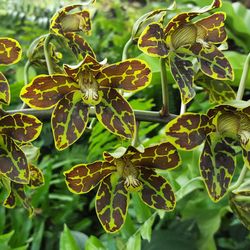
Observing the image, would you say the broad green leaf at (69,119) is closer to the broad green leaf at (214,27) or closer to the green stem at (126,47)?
the green stem at (126,47)

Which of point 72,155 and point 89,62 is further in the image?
point 72,155

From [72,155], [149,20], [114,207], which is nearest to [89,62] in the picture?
[149,20]

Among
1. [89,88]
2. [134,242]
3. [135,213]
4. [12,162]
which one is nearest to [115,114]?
[89,88]

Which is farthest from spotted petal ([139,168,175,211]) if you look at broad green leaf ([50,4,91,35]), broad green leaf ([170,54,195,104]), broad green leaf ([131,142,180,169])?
broad green leaf ([50,4,91,35])

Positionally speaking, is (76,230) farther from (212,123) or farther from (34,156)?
(212,123)

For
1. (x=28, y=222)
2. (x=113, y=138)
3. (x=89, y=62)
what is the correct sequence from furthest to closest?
(x=113, y=138), (x=28, y=222), (x=89, y=62)

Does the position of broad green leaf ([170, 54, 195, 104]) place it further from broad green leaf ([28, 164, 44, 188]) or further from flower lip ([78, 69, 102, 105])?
broad green leaf ([28, 164, 44, 188])

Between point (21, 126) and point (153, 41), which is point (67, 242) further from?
point (153, 41)
